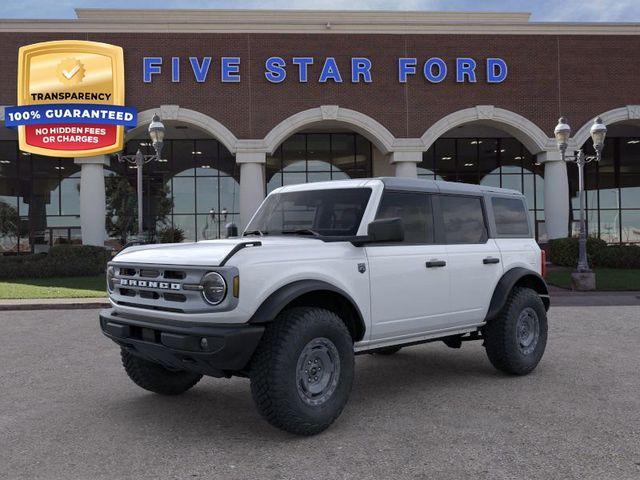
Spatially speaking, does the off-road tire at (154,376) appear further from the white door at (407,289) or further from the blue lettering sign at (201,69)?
the blue lettering sign at (201,69)

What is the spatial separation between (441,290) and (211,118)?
19280mm

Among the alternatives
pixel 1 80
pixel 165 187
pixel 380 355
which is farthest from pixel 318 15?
pixel 380 355

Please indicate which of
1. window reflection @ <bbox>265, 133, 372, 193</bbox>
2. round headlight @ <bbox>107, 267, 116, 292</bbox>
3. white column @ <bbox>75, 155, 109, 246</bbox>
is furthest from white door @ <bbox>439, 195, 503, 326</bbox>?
window reflection @ <bbox>265, 133, 372, 193</bbox>

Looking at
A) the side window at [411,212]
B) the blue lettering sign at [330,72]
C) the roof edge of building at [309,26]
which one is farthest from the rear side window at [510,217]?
the roof edge of building at [309,26]

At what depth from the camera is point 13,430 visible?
15.5 ft

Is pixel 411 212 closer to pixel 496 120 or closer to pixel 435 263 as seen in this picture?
pixel 435 263

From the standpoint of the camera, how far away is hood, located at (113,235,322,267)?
429cm

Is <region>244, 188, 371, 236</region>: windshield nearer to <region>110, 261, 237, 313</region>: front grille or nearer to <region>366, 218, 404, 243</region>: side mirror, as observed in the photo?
<region>366, 218, 404, 243</region>: side mirror

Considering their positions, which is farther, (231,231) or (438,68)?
(438,68)

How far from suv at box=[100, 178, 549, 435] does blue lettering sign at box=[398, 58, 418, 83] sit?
710 inches

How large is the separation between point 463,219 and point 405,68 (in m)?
19.1

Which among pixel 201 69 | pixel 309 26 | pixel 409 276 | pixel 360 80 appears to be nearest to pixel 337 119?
pixel 360 80

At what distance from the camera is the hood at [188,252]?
14.1 ft

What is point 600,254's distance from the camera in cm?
2239
